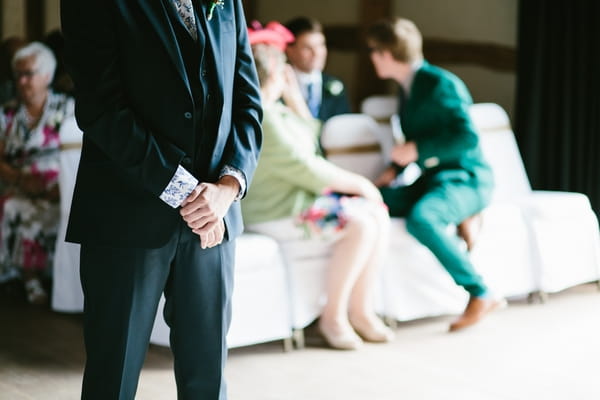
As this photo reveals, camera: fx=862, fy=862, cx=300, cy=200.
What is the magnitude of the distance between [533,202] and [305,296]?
4.46ft

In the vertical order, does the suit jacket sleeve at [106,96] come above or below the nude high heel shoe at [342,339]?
above

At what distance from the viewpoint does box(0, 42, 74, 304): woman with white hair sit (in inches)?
170

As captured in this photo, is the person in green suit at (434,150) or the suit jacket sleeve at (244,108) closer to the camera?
the suit jacket sleeve at (244,108)

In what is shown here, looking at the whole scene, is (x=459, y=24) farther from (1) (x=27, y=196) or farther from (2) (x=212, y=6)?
(2) (x=212, y=6)

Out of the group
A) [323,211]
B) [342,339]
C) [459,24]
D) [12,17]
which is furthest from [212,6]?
[12,17]

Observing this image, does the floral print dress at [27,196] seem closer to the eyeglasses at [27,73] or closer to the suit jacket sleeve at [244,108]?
the eyeglasses at [27,73]

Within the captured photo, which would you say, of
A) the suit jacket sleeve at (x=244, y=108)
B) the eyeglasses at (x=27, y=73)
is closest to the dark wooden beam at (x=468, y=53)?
the eyeglasses at (x=27, y=73)

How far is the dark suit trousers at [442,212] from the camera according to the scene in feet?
11.9

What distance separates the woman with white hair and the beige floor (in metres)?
0.47

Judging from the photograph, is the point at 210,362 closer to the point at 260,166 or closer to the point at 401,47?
the point at 260,166

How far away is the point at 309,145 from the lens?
354 centimetres

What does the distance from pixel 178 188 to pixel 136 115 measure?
0.17m

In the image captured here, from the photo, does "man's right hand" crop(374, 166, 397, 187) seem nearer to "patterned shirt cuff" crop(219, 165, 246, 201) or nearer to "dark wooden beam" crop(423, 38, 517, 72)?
"dark wooden beam" crop(423, 38, 517, 72)

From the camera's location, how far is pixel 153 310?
1826mm
